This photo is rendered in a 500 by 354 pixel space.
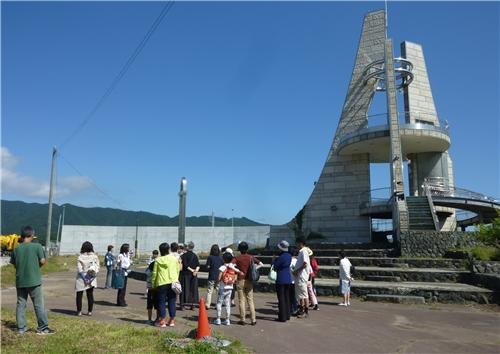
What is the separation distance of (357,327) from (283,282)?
167 cm

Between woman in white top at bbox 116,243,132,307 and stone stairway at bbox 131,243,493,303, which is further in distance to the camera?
stone stairway at bbox 131,243,493,303

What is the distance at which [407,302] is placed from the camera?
1141 centimetres

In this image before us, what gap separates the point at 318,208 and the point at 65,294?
15.4 metres

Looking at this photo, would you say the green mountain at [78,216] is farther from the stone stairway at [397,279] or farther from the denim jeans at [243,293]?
the denim jeans at [243,293]

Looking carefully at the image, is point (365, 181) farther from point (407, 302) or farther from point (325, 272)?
point (407, 302)

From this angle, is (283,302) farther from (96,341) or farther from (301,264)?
(96,341)

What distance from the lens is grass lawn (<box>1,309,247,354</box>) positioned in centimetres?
579

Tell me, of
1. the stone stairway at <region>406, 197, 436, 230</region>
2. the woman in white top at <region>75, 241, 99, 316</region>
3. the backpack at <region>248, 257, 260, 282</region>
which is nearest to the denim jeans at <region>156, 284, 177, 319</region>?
the backpack at <region>248, 257, 260, 282</region>

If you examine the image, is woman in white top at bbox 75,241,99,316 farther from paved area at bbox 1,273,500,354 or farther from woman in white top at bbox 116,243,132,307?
woman in white top at bbox 116,243,132,307

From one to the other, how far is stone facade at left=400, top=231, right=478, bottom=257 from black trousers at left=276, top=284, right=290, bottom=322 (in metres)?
9.68

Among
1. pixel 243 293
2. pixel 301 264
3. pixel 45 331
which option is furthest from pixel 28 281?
pixel 301 264

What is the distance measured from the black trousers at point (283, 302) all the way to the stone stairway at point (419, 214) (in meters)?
12.5

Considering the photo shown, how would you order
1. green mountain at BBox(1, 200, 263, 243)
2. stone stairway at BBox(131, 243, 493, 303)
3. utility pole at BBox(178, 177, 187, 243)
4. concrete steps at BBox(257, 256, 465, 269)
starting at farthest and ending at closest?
green mountain at BBox(1, 200, 263, 243), concrete steps at BBox(257, 256, 465, 269), utility pole at BBox(178, 177, 187, 243), stone stairway at BBox(131, 243, 493, 303)

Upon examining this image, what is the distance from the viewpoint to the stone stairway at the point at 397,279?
37.8 feet
